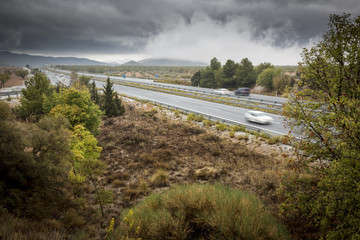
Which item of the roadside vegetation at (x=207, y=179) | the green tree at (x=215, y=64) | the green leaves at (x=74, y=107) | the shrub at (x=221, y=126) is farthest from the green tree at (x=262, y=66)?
the green leaves at (x=74, y=107)

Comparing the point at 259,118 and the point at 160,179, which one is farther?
the point at 259,118

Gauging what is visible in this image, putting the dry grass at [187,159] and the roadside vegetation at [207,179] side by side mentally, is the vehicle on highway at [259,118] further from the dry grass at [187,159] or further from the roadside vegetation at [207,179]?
the roadside vegetation at [207,179]

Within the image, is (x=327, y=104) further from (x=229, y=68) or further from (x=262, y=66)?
(x=262, y=66)

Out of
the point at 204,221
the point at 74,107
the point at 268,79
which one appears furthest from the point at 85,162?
the point at 268,79

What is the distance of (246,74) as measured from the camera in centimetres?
4869

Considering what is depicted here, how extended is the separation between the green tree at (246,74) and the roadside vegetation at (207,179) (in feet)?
130

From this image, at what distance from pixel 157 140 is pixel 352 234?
1402 centimetres

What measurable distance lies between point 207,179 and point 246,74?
148ft

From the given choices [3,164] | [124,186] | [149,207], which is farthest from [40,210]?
[124,186]

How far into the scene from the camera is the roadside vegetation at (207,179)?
4.61 meters

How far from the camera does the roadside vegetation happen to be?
4613mm

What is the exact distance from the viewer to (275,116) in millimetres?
20672

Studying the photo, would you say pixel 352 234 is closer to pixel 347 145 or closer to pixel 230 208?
pixel 347 145

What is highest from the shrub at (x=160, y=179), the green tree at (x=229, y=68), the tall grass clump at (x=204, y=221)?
the green tree at (x=229, y=68)
